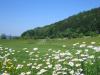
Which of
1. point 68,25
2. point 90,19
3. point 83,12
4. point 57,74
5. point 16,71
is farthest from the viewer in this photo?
point 83,12

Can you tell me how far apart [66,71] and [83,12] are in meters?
164

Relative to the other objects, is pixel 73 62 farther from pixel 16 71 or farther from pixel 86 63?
pixel 16 71

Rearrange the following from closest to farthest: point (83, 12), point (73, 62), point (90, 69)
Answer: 1. point (90, 69)
2. point (73, 62)
3. point (83, 12)

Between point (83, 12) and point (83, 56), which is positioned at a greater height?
point (83, 12)

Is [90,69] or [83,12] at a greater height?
[83,12]

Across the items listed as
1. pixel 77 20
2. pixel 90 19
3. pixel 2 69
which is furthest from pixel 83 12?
pixel 2 69

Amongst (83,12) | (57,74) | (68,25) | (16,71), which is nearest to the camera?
(57,74)

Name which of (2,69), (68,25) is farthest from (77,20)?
(2,69)

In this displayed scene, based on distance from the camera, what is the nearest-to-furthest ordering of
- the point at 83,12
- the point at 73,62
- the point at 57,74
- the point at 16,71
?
the point at 57,74, the point at 73,62, the point at 16,71, the point at 83,12

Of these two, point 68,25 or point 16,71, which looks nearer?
point 16,71

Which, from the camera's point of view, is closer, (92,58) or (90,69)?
(90,69)

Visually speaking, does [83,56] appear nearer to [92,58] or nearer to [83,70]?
[92,58]

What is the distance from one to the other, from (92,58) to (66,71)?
1.25 m

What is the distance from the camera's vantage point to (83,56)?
10094 mm
